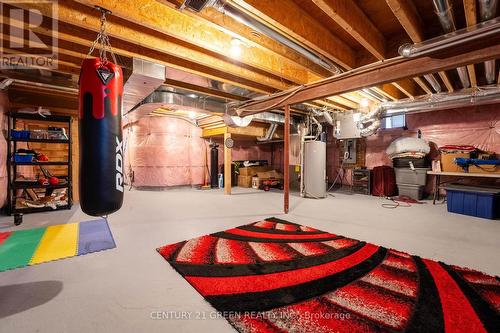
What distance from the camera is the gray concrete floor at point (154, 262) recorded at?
1.43 m

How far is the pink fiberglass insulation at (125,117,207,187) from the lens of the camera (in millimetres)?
7305

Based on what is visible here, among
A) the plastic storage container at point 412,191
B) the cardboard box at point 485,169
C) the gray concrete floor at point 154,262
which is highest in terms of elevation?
the cardboard box at point 485,169

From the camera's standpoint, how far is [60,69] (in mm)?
3484

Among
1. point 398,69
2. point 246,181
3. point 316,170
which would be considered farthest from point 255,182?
point 398,69

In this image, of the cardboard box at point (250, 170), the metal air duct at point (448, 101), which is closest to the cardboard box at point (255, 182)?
the cardboard box at point (250, 170)

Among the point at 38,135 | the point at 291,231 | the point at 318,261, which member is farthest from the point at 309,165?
the point at 38,135

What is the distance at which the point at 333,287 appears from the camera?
175cm

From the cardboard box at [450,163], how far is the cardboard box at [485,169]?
0.18 meters

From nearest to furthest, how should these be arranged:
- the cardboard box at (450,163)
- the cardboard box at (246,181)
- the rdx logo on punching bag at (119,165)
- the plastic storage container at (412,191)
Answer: the rdx logo on punching bag at (119,165) → the cardboard box at (450,163) → the plastic storage container at (412,191) → the cardboard box at (246,181)

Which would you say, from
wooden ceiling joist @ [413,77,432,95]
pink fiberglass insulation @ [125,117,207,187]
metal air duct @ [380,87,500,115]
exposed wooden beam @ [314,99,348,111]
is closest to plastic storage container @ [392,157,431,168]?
metal air duct @ [380,87,500,115]

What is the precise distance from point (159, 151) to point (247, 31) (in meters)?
5.66

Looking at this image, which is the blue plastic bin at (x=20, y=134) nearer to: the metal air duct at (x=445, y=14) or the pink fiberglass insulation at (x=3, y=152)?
the pink fiberglass insulation at (x=3, y=152)

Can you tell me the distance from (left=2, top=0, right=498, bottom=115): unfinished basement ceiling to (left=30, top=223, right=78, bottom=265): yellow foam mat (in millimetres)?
2351

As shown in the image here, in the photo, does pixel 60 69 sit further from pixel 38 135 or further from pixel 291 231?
pixel 291 231
